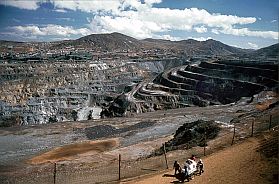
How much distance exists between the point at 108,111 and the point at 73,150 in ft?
98.4

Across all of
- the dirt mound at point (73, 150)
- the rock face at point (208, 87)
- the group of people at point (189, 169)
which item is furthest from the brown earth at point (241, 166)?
the rock face at point (208, 87)

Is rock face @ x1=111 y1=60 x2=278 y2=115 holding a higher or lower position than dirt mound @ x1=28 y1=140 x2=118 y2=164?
higher

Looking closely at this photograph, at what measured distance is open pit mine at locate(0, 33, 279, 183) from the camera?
1385 inches

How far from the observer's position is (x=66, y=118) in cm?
7281

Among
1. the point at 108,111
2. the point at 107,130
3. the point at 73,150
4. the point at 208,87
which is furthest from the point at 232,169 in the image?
the point at 208,87

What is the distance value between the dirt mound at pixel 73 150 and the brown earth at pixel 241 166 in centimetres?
2109

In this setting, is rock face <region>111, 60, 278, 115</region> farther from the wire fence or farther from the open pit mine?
the wire fence

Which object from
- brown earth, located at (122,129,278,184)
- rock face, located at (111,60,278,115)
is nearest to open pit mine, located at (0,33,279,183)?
rock face, located at (111,60,278,115)

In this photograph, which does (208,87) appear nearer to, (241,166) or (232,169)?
(241,166)

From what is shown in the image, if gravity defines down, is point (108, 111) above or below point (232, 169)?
below

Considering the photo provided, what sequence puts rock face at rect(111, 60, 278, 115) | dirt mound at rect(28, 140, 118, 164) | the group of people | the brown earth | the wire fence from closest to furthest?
the brown earth
the group of people
the wire fence
dirt mound at rect(28, 140, 118, 164)
rock face at rect(111, 60, 278, 115)

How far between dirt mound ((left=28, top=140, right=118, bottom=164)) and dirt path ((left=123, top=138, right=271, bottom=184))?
69.0 ft

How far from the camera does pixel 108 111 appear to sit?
73688 mm

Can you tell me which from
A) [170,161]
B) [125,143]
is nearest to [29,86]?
[125,143]
